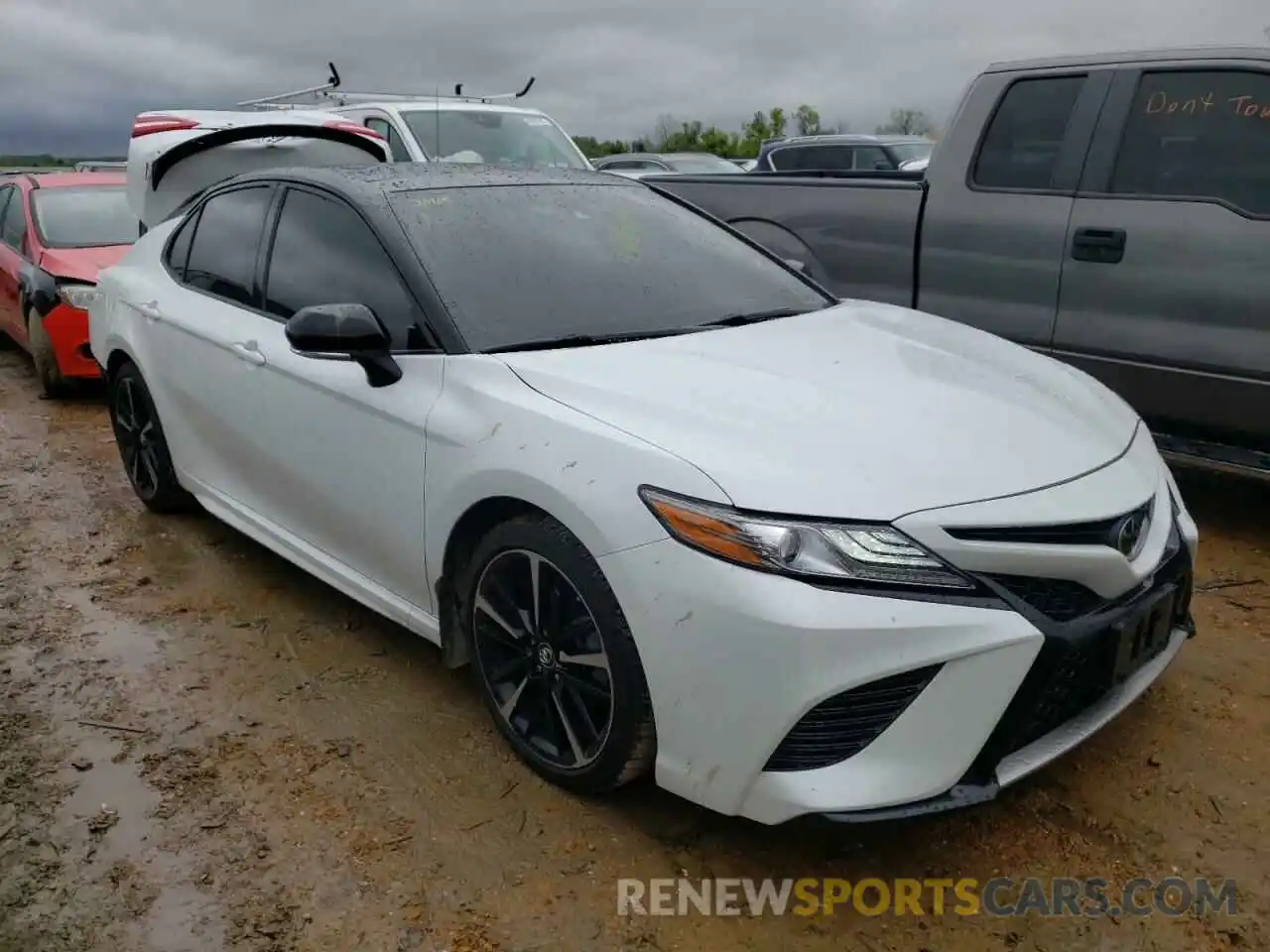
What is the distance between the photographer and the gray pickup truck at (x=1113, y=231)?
4.23 metres

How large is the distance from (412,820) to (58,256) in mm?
6372

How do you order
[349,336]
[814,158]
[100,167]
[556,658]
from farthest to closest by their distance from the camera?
1. [100,167]
2. [814,158]
3. [349,336]
4. [556,658]

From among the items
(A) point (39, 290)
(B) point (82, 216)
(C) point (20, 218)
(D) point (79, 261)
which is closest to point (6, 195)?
(C) point (20, 218)

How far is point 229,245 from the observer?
411 cm

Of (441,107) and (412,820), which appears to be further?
(441,107)

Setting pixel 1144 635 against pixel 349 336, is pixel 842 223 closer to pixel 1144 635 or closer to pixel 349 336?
pixel 349 336

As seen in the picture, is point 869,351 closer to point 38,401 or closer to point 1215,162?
point 1215,162

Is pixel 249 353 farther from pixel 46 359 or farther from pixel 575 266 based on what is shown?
pixel 46 359

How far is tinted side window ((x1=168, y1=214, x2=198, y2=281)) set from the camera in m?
4.43

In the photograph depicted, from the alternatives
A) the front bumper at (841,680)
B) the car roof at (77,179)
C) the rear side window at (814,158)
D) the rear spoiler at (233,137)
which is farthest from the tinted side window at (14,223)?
the front bumper at (841,680)

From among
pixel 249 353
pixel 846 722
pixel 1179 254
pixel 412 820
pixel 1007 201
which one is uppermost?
pixel 1007 201

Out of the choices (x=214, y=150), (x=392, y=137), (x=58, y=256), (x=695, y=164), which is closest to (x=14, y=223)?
(x=58, y=256)

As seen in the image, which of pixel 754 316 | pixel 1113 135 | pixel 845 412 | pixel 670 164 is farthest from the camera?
pixel 670 164

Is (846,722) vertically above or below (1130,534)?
below
